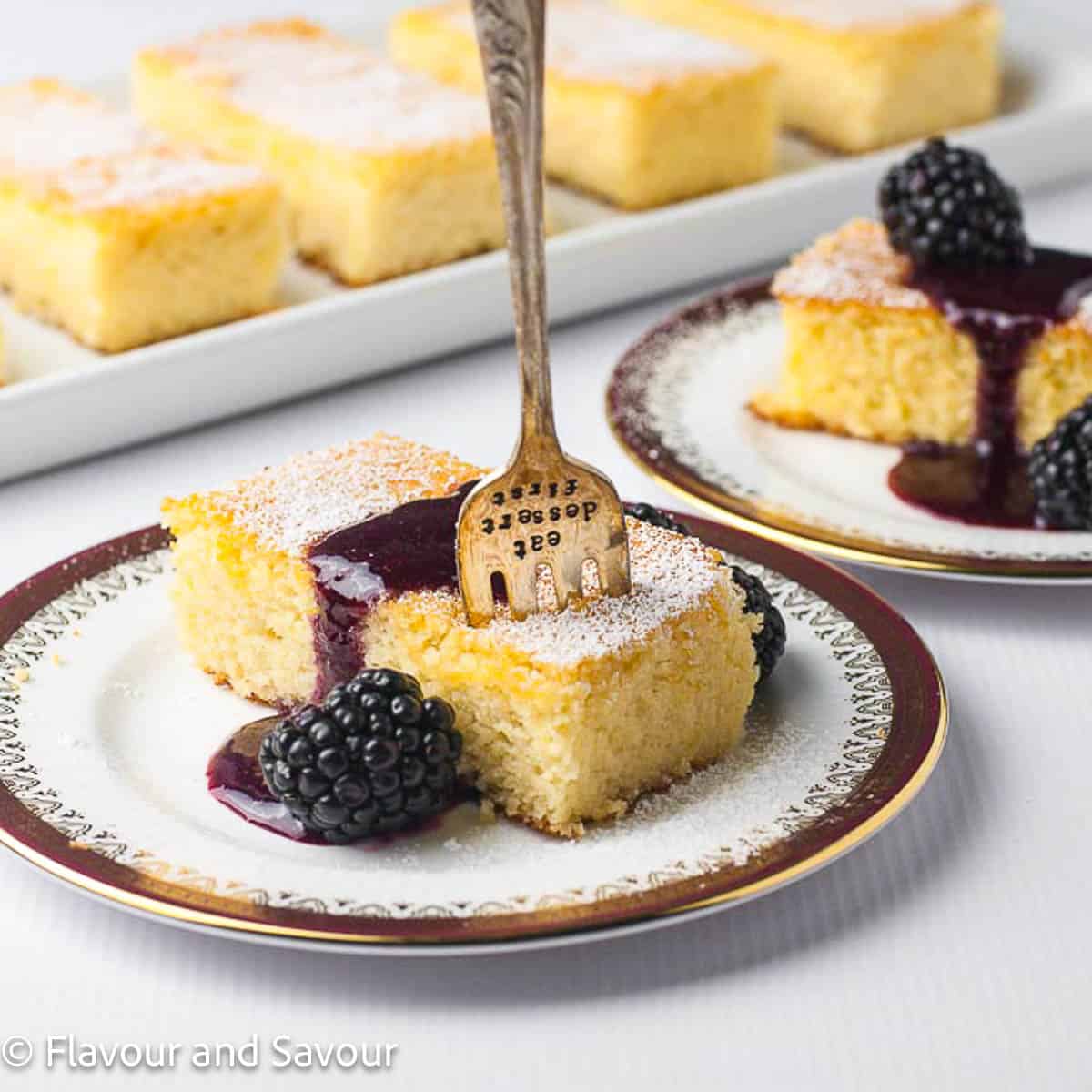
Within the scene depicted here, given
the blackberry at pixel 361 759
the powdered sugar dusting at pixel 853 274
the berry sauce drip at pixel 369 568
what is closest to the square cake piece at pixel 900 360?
the powdered sugar dusting at pixel 853 274

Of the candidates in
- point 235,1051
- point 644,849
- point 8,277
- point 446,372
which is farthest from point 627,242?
point 235,1051

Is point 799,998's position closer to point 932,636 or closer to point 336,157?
point 932,636

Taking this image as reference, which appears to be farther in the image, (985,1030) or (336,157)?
(336,157)

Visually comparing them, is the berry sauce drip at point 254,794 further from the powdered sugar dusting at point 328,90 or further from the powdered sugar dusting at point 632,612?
the powdered sugar dusting at point 328,90

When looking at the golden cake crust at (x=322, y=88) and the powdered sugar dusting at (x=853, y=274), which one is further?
the golden cake crust at (x=322, y=88)

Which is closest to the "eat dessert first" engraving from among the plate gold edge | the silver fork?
the silver fork

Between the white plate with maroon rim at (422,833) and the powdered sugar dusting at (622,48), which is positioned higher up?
the powdered sugar dusting at (622,48)

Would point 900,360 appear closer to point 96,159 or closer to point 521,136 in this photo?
point 521,136

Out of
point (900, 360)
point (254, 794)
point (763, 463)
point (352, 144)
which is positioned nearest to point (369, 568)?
point (254, 794)
